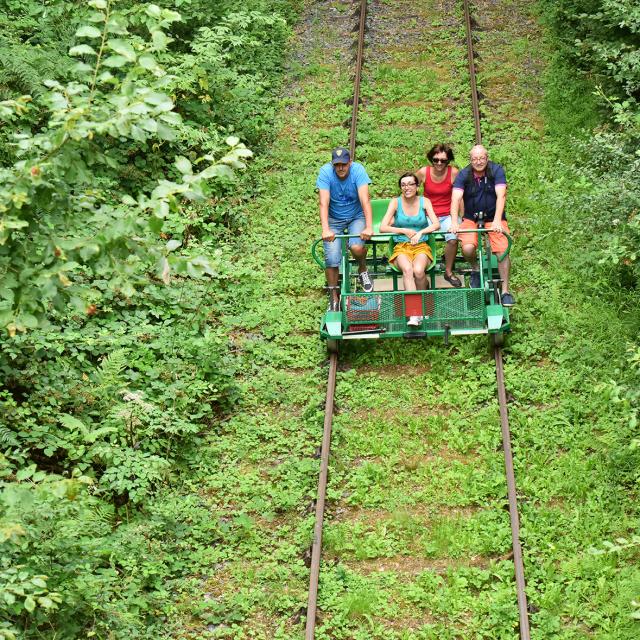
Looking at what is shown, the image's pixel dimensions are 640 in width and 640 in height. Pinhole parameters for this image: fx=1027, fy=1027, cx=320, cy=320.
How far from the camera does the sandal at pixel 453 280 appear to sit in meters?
11.8

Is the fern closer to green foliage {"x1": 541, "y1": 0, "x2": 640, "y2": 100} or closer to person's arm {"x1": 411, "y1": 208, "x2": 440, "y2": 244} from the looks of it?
person's arm {"x1": 411, "y1": 208, "x2": 440, "y2": 244}

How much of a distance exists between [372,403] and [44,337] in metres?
3.44

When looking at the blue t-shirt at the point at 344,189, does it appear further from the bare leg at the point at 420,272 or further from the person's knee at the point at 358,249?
the bare leg at the point at 420,272

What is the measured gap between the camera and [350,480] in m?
9.82

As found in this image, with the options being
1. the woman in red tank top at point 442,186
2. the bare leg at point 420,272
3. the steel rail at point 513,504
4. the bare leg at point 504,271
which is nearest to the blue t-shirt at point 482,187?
the woman in red tank top at point 442,186

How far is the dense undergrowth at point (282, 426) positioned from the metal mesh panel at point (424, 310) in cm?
41

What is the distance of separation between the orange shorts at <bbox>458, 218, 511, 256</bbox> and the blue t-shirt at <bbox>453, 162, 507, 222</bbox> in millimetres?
136

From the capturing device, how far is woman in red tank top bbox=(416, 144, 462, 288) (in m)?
11.7

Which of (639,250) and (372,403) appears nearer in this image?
(639,250)

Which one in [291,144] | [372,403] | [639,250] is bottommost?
[372,403]

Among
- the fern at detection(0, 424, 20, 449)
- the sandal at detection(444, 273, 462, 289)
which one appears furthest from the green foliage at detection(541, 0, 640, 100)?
the fern at detection(0, 424, 20, 449)

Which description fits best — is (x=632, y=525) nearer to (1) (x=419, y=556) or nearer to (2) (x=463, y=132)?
(1) (x=419, y=556)

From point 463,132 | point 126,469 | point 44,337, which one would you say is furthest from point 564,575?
point 463,132

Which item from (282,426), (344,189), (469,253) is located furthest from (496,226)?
(282,426)
